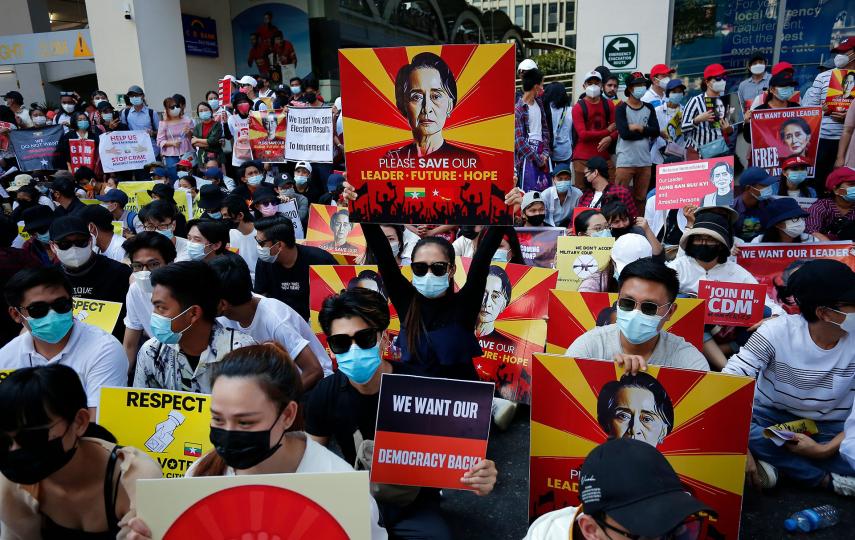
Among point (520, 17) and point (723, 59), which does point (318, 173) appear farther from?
point (520, 17)

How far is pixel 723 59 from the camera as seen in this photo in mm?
11609

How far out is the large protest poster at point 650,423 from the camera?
104 inches

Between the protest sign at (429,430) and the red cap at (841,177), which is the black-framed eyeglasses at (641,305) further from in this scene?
the red cap at (841,177)

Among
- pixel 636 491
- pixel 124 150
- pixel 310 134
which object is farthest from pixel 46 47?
pixel 636 491

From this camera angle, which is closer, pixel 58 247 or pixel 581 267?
pixel 58 247

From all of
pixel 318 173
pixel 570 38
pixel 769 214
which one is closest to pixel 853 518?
pixel 769 214

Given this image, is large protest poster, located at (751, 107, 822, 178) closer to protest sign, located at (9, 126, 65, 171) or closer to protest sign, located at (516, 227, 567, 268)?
protest sign, located at (516, 227, 567, 268)

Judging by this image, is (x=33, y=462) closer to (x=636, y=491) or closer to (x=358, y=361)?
(x=358, y=361)

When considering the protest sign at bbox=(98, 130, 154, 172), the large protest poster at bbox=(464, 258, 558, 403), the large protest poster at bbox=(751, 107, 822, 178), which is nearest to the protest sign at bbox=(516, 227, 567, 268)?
the large protest poster at bbox=(464, 258, 558, 403)

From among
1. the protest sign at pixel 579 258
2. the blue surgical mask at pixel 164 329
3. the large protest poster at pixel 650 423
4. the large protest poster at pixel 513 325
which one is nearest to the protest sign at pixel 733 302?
the protest sign at pixel 579 258

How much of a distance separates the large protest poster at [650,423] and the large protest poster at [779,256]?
291 cm

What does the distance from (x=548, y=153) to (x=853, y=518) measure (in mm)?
6400

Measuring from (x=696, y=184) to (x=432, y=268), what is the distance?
11.8ft

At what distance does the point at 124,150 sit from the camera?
36.2 feet
